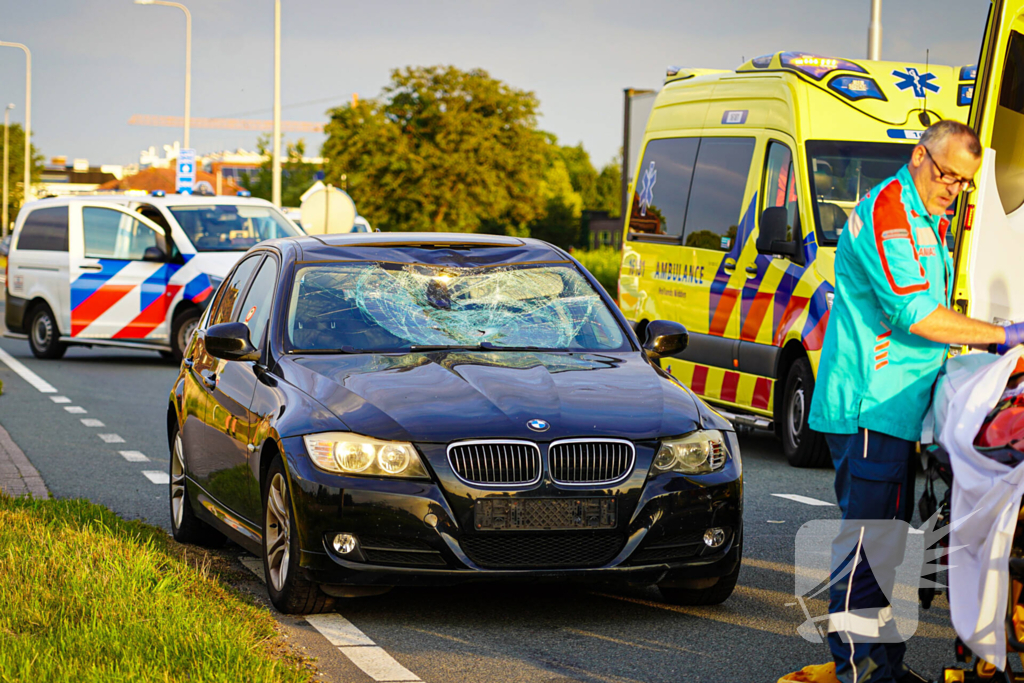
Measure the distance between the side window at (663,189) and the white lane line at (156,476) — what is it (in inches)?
193

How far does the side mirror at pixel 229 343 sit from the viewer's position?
6648mm

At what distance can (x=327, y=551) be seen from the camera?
5.63m

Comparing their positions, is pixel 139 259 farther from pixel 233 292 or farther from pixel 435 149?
pixel 435 149

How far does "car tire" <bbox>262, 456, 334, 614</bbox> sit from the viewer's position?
18.9ft

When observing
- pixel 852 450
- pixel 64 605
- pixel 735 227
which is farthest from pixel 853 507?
pixel 735 227

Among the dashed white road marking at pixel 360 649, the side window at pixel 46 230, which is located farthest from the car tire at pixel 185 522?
the side window at pixel 46 230

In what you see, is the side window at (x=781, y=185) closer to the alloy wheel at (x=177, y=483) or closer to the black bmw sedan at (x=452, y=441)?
the black bmw sedan at (x=452, y=441)

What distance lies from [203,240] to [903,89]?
32.6ft

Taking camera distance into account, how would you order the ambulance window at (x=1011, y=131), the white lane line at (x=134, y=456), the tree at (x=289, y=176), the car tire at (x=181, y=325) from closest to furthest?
1. the ambulance window at (x=1011, y=131)
2. the white lane line at (x=134, y=456)
3. the car tire at (x=181, y=325)
4. the tree at (x=289, y=176)

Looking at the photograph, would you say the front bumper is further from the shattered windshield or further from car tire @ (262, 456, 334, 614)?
the shattered windshield

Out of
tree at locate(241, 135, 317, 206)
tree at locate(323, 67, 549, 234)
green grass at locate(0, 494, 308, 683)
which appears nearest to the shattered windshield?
green grass at locate(0, 494, 308, 683)

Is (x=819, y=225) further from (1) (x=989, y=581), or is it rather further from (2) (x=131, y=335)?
(2) (x=131, y=335)

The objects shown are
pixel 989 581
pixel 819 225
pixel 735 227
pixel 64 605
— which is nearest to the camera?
pixel 989 581

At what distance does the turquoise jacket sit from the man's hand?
0.69ft
